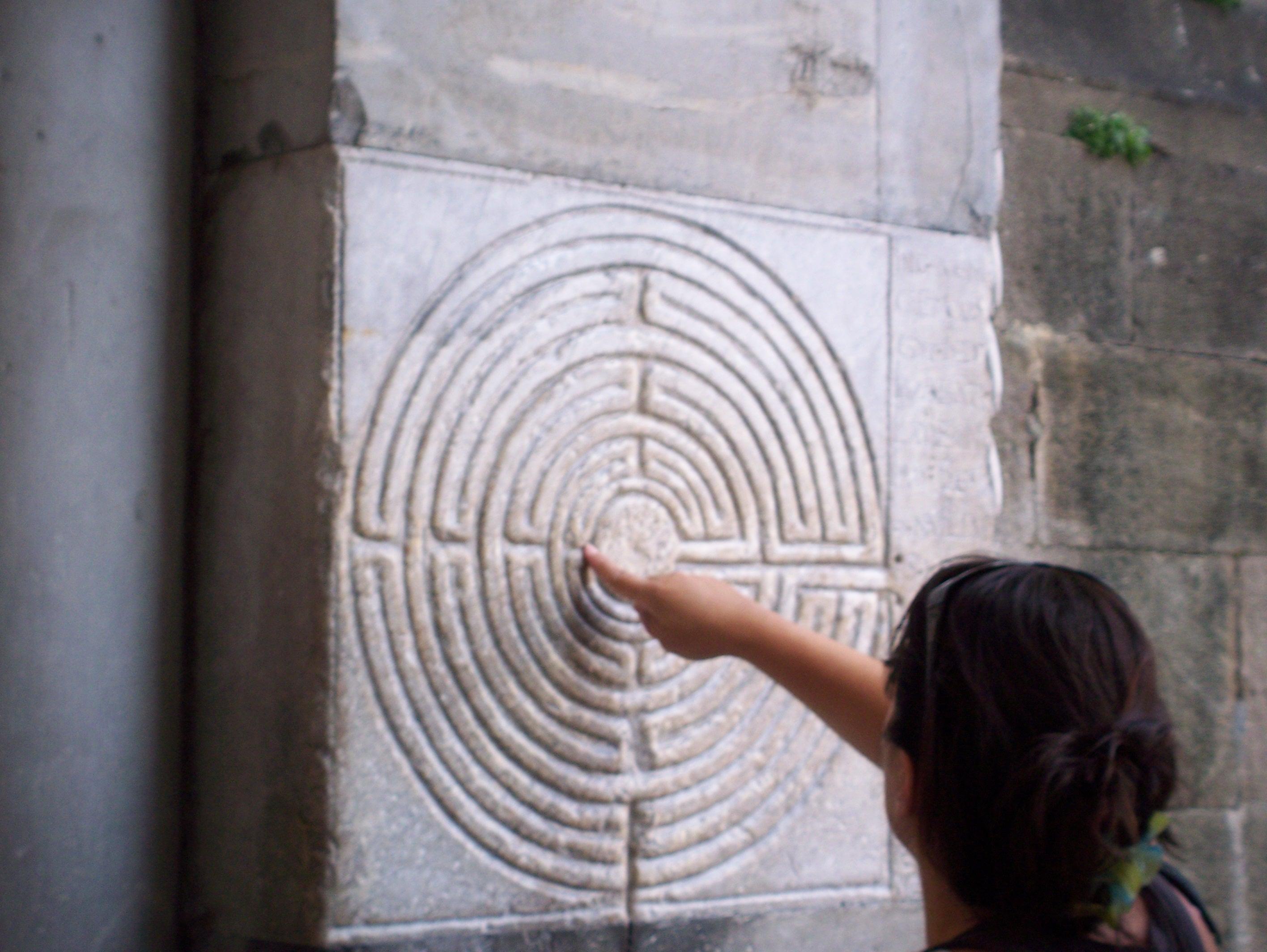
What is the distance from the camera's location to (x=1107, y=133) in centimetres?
261

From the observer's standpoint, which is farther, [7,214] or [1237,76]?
[1237,76]

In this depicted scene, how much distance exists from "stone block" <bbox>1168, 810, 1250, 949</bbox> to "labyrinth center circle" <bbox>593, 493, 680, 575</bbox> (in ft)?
4.68

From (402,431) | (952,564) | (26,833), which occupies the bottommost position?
(26,833)

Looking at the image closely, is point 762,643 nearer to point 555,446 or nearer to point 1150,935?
point 555,446

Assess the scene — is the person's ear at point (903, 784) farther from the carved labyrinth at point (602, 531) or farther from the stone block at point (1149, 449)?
the stone block at point (1149, 449)

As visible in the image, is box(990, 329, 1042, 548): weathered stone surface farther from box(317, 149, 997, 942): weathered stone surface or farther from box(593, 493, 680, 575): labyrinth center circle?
box(593, 493, 680, 575): labyrinth center circle

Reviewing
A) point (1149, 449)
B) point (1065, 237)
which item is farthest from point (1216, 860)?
point (1065, 237)

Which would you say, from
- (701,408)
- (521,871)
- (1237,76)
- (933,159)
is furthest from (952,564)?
(1237,76)

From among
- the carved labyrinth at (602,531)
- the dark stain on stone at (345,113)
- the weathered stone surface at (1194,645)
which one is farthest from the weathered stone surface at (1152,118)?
the dark stain on stone at (345,113)

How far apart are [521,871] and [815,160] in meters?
1.20

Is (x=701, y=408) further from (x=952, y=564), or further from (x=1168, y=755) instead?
(x=1168, y=755)

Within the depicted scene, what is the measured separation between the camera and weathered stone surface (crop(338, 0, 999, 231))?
1.73m

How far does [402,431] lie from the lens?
1710 millimetres

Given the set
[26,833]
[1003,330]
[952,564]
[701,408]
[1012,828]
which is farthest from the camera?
[1003,330]
